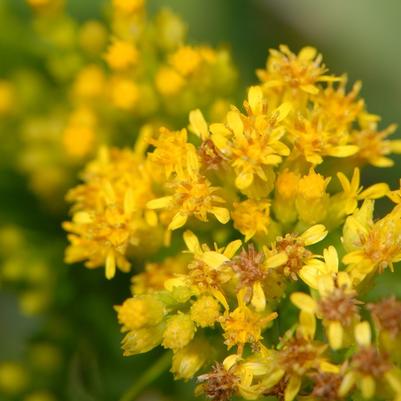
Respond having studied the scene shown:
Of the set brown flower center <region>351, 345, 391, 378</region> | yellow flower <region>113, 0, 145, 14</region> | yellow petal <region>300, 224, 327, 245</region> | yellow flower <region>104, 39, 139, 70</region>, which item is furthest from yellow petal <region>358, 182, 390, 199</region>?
yellow flower <region>113, 0, 145, 14</region>

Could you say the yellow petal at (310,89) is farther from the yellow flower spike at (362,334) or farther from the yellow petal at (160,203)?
the yellow flower spike at (362,334)

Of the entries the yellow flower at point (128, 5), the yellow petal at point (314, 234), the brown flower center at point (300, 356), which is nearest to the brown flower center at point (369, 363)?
the brown flower center at point (300, 356)

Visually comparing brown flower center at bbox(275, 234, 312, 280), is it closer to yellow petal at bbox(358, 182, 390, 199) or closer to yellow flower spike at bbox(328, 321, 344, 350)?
yellow flower spike at bbox(328, 321, 344, 350)

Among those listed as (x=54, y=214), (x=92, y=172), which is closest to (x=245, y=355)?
(x=92, y=172)

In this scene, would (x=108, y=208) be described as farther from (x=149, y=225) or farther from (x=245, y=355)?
(x=245, y=355)

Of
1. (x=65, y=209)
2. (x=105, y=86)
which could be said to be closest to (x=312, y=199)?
(x=105, y=86)

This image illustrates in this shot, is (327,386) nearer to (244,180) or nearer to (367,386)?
(367,386)
